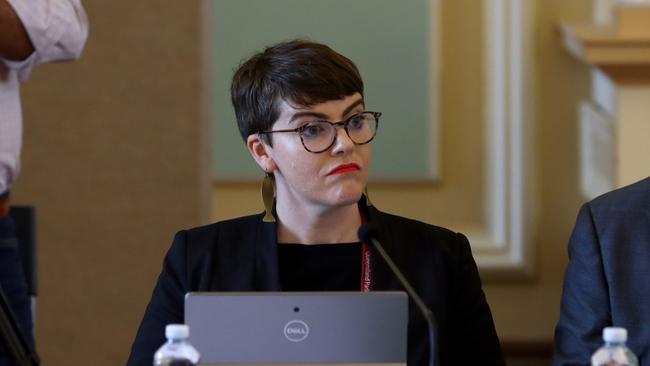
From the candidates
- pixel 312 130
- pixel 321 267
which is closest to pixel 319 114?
pixel 312 130

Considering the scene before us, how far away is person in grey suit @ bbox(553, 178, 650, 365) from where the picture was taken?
2373 mm

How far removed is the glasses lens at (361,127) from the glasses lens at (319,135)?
0.03 metres

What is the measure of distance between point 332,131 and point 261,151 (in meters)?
0.20

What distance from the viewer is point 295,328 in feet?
6.68

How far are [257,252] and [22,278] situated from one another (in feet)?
1.95

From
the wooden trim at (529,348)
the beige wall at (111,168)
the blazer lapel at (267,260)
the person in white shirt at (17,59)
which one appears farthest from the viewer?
the wooden trim at (529,348)

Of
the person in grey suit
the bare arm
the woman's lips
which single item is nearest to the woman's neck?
the woman's lips

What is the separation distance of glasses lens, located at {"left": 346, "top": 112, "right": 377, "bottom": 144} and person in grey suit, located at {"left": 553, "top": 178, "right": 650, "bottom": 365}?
1.37 ft

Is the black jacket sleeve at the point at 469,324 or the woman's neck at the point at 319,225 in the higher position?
the woman's neck at the point at 319,225

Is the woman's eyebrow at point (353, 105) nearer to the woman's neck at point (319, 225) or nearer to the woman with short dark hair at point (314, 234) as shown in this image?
the woman with short dark hair at point (314, 234)

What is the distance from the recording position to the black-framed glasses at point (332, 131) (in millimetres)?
2402

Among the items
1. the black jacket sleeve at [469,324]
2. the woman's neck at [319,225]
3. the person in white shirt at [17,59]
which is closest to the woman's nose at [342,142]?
the woman's neck at [319,225]

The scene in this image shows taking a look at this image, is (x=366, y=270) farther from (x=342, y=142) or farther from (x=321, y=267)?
(x=342, y=142)

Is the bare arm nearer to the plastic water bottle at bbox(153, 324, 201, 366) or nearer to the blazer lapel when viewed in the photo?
the blazer lapel
